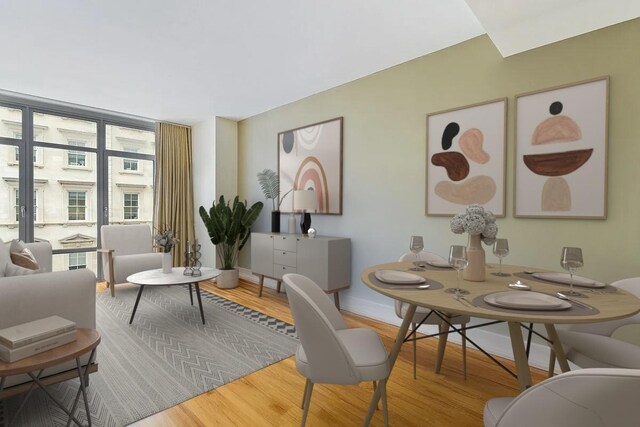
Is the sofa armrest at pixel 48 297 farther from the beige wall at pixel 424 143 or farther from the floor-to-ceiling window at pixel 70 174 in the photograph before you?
the floor-to-ceiling window at pixel 70 174

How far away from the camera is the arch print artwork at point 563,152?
85.0 inches

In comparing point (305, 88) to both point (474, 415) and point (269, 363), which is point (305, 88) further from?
point (474, 415)

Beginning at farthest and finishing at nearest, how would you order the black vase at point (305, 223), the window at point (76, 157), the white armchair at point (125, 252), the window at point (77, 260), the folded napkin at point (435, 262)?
the window at point (77, 260) → the window at point (76, 157) → the white armchair at point (125, 252) → the black vase at point (305, 223) → the folded napkin at point (435, 262)

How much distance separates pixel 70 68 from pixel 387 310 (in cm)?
419

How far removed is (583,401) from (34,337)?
6.72 feet

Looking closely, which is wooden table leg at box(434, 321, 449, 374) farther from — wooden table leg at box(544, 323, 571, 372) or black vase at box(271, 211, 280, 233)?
black vase at box(271, 211, 280, 233)

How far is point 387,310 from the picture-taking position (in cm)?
324

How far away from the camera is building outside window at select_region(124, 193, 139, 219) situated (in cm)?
517

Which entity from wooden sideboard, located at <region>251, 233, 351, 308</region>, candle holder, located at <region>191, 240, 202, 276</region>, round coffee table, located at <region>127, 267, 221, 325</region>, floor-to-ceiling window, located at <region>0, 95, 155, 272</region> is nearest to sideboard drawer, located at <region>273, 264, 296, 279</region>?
wooden sideboard, located at <region>251, 233, 351, 308</region>

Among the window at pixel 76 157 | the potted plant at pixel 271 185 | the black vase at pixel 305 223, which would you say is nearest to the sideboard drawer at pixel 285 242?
the black vase at pixel 305 223

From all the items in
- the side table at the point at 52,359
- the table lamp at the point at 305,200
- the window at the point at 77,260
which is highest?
the table lamp at the point at 305,200

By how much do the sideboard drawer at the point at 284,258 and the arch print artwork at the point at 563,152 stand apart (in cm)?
229

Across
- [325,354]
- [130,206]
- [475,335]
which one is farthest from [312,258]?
[130,206]

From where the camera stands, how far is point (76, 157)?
15.4 feet
